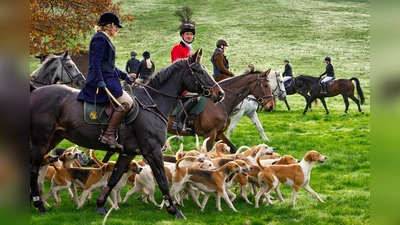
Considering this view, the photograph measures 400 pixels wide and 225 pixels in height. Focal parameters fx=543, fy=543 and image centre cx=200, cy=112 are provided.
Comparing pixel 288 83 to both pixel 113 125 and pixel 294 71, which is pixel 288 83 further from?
pixel 113 125

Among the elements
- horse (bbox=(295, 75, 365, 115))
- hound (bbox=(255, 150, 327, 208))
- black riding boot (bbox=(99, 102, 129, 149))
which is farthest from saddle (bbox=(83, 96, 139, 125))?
horse (bbox=(295, 75, 365, 115))

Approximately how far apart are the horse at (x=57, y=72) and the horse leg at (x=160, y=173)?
368 cm

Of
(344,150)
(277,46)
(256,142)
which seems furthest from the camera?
(277,46)

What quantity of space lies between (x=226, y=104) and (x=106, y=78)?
14.4 feet

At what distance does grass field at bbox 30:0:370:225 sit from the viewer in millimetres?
7727

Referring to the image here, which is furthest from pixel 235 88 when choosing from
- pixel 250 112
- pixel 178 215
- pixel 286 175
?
pixel 178 215

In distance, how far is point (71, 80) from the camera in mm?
10492

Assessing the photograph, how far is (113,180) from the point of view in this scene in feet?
24.7

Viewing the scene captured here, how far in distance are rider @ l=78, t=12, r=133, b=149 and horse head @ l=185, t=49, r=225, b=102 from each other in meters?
1.15

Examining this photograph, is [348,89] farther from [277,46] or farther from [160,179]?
[277,46]

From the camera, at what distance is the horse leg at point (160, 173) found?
7.34m

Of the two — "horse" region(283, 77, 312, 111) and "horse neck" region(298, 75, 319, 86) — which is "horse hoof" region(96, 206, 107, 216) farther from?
"horse neck" region(298, 75, 319, 86)
